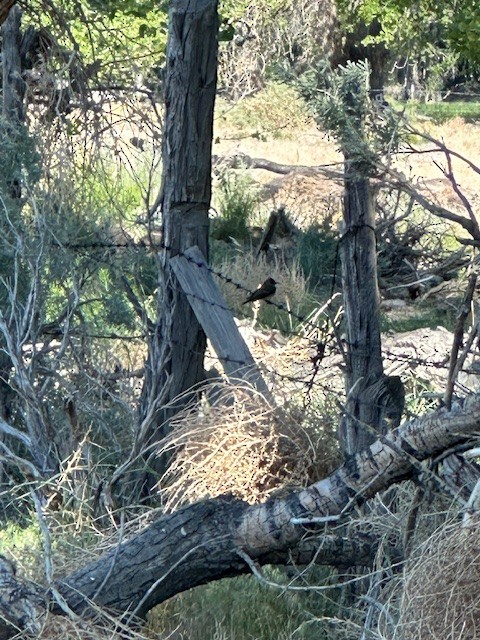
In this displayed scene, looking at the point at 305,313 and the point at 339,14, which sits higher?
the point at 339,14

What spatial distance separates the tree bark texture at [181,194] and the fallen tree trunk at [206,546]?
1419mm

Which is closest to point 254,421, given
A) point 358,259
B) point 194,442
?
point 194,442

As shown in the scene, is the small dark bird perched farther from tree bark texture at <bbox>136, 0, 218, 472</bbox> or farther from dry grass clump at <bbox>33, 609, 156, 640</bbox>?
dry grass clump at <bbox>33, 609, 156, 640</bbox>

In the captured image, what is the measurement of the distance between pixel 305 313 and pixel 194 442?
5591 millimetres

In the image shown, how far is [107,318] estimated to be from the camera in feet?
22.1

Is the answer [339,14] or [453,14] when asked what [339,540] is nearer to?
[453,14]

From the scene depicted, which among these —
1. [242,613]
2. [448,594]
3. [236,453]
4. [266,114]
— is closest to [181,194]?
[236,453]

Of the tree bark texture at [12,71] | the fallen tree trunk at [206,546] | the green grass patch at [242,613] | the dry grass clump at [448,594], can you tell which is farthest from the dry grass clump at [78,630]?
the tree bark texture at [12,71]

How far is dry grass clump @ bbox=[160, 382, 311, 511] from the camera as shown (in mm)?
5012

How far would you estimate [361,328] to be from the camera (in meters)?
4.49

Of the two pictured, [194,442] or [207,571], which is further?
[194,442]

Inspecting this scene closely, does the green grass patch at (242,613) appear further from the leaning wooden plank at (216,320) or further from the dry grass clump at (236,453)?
the leaning wooden plank at (216,320)

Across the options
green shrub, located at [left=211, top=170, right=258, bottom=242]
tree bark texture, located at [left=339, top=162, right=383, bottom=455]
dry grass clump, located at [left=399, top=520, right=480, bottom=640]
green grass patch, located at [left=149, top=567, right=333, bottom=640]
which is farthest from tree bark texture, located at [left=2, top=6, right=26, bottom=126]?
green shrub, located at [left=211, top=170, right=258, bottom=242]

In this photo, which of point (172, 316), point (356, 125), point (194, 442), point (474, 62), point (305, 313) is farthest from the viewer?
point (474, 62)
